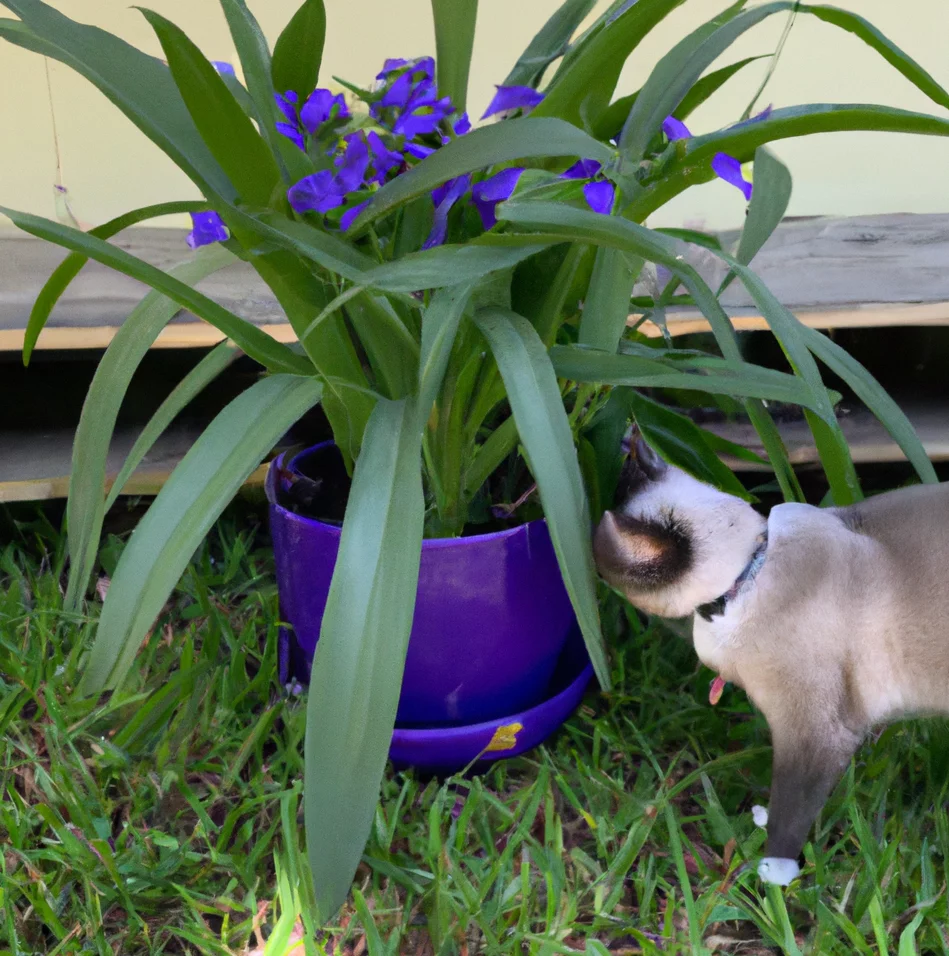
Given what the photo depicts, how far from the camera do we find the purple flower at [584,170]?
2.64ft

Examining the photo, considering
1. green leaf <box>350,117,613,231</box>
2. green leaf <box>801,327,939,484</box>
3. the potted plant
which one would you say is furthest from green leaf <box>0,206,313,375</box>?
green leaf <box>801,327,939,484</box>

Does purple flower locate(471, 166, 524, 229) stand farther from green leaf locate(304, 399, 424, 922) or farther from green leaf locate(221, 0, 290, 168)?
green leaf locate(304, 399, 424, 922)

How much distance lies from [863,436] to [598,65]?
3.00ft

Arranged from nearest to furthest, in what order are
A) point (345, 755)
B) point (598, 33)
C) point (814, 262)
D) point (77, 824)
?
point (345, 755)
point (598, 33)
point (77, 824)
point (814, 262)

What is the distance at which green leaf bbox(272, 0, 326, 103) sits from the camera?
84 centimetres

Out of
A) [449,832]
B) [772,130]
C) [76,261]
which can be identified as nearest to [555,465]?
[772,130]

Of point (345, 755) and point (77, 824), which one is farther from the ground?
point (345, 755)

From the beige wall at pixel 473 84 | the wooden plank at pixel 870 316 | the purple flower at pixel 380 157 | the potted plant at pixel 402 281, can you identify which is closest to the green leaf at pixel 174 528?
the potted plant at pixel 402 281

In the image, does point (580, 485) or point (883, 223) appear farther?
point (883, 223)

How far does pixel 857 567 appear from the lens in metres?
0.88

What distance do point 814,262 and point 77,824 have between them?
1.30 metres

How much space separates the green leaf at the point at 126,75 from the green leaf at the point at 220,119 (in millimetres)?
32

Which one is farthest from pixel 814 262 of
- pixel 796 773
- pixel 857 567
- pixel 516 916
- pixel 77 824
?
pixel 77 824

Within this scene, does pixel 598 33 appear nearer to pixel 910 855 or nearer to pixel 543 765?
pixel 543 765
